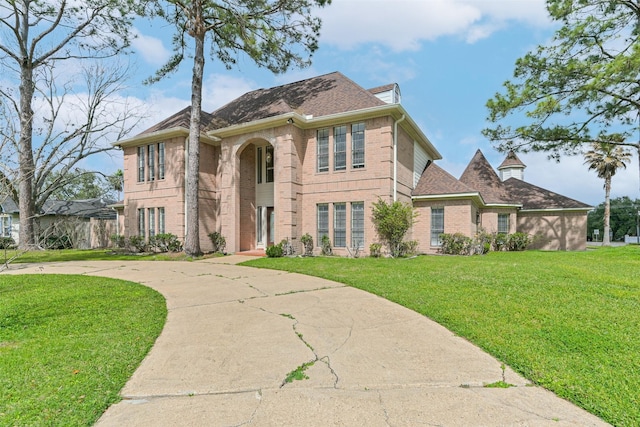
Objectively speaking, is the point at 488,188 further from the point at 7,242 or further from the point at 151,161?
the point at 7,242

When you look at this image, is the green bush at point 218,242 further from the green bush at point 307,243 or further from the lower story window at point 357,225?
the lower story window at point 357,225

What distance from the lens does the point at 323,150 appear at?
1473cm

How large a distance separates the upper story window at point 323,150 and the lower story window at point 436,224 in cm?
606

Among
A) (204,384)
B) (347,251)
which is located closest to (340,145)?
(347,251)

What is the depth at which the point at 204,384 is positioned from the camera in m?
3.07

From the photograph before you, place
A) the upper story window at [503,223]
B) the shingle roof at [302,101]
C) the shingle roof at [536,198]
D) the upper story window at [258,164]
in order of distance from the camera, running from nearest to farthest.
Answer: the shingle roof at [302,101]
the upper story window at [258,164]
the upper story window at [503,223]
the shingle roof at [536,198]

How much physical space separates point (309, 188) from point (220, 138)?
5.42 metres

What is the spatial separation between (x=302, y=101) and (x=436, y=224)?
30.5 feet

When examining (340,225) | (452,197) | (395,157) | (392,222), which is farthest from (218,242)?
(452,197)

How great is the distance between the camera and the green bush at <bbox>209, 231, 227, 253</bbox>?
52.1ft

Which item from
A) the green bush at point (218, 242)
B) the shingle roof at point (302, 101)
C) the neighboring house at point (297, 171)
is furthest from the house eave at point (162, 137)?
the green bush at point (218, 242)

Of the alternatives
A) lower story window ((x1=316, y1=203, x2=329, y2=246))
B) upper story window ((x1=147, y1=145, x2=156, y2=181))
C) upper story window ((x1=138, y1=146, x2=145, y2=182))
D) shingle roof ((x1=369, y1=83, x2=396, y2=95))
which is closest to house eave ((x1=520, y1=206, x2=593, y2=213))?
shingle roof ((x1=369, y1=83, x2=396, y2=95))

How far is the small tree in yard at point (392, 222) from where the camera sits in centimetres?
1293

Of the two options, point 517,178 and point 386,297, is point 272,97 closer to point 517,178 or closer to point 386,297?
point 386,297
